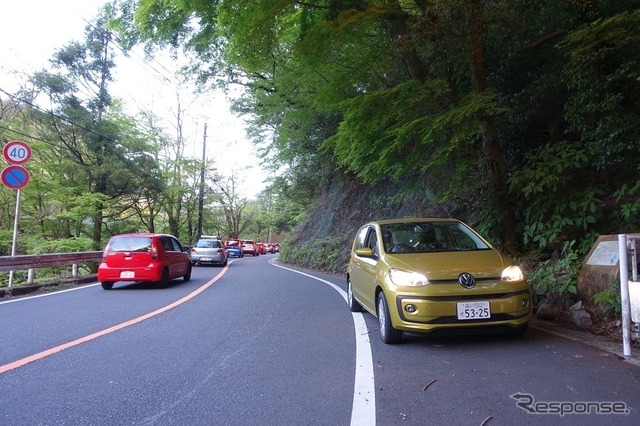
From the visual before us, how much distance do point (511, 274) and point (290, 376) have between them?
275 centimetres

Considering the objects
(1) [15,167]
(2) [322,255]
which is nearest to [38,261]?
(1) [15,167]

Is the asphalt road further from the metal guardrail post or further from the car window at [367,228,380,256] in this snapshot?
the car window at [367,228,380,256]

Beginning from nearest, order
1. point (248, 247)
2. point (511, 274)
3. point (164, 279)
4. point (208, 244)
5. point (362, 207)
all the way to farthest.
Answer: point (511, 274), point (164, 279), point (362, 207), point (208, 244), point (248, 247)

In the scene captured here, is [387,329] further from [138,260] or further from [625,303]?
[138,260]

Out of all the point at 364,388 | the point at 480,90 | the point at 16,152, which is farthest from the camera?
the point at 16,152

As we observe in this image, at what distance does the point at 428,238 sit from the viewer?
5840 mm

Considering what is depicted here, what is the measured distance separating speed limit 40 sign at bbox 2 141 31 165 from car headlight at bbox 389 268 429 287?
10.1 metres

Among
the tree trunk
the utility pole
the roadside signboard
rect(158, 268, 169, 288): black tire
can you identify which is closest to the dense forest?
the tree trunk

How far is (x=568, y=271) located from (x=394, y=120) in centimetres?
461

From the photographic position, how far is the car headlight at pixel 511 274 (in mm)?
4562

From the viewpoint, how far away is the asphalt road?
2938 millimetres

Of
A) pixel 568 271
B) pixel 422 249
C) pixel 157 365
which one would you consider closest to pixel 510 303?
pixel 422 249

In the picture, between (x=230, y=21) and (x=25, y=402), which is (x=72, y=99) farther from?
(x=25, y=402)

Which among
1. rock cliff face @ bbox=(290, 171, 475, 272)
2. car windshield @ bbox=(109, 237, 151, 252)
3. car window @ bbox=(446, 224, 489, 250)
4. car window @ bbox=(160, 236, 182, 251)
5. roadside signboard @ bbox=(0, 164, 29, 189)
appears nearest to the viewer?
car window @ bbox=(446, 224, 489, 250)
